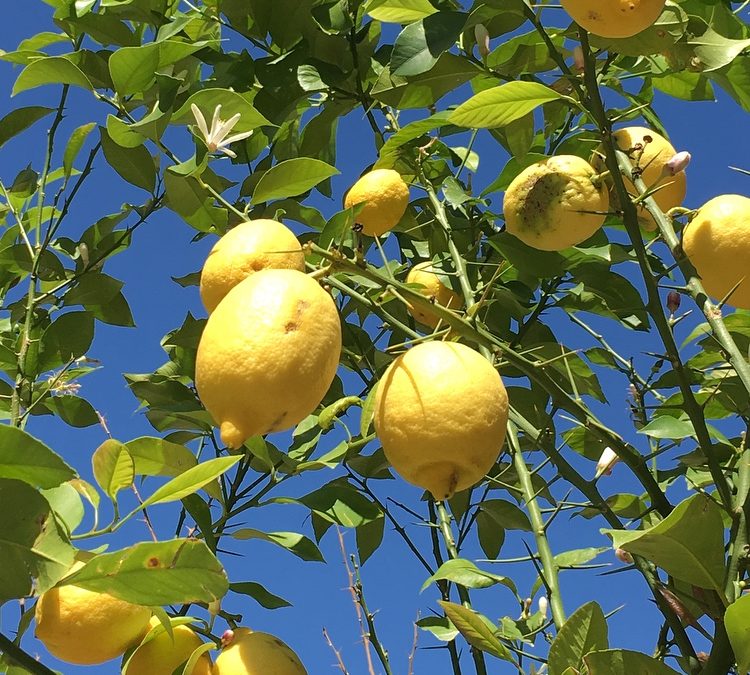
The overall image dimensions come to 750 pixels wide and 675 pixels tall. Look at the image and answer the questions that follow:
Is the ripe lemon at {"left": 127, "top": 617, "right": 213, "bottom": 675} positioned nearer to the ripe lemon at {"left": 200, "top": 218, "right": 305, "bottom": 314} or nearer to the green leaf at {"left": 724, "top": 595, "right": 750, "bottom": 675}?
the ripe lemon at {"left": 200, "top": 218, "right": 305, "bottom": 314}

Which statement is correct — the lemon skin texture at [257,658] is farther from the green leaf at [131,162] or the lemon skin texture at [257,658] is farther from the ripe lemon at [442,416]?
the green leaf at [131,162]

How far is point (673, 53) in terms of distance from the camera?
1.16 m

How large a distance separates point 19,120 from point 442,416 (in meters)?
1.30

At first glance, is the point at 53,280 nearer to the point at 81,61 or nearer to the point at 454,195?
the point at 81,61

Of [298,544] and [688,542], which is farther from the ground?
[298,544]

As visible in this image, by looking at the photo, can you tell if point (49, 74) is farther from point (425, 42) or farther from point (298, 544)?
point (298, 544)

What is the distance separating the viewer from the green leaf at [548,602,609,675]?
0.87 meters

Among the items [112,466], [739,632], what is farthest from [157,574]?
[739,632]

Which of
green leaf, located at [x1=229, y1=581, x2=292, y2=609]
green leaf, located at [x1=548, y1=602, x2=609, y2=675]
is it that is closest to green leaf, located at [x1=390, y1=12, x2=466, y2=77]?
green leaf, located at [x1=548, y1=602, x2=609, y2=675]

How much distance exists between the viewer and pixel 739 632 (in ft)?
2.40

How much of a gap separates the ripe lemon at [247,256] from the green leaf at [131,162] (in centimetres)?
72

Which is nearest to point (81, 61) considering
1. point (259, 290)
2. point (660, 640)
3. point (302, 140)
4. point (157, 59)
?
point (157, 59)

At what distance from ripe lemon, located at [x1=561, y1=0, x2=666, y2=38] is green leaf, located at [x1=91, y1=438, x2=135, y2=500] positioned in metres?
0.69

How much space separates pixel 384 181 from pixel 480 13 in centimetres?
30
